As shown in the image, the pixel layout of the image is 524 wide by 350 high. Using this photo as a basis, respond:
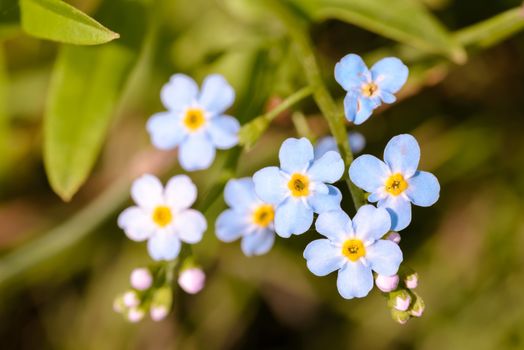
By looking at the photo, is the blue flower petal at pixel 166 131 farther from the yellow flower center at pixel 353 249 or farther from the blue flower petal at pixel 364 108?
the yellow flower center at pixel 353 249

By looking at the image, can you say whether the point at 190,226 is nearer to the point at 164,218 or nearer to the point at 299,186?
the point at 164,218

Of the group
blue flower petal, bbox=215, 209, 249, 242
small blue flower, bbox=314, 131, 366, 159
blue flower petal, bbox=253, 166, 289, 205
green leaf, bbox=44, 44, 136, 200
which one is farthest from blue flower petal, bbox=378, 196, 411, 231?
green leaf, bbox=44, 44, 136, 200

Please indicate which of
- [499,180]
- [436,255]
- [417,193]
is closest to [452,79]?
[499,180]

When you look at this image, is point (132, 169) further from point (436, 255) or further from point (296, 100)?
point (436, 255)

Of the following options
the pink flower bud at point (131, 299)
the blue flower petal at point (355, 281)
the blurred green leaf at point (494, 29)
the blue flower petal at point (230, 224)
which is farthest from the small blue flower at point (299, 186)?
the blurred green leaf at point (494, 29)

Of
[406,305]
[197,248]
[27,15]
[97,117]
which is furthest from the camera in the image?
[197,248]
